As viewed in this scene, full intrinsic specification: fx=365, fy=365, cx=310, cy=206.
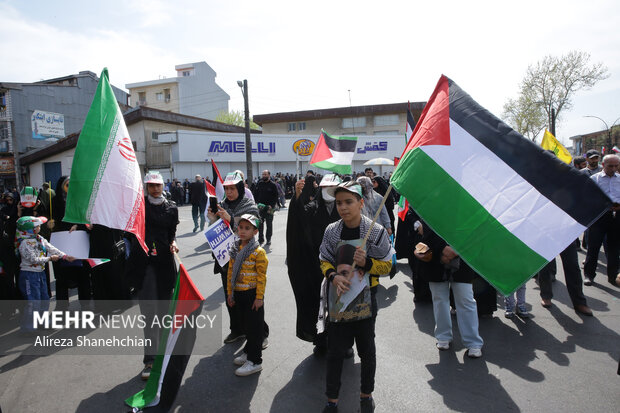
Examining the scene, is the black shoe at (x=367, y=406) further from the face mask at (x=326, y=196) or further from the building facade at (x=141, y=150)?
the building facade at (x=141, y=150)

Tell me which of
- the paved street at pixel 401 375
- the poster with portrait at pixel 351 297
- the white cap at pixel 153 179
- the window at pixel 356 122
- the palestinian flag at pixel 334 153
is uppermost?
the window at pixel 356 122

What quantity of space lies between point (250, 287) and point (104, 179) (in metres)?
1.75

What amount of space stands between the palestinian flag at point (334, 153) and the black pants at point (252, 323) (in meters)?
3.81

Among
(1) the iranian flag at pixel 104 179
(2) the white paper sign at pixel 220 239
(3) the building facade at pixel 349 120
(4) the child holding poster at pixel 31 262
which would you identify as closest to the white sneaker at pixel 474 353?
(2) the white paper sign at pixel 220 239

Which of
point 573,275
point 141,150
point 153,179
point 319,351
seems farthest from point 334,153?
point 141,150

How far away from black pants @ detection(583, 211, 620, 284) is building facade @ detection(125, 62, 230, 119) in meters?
50.3

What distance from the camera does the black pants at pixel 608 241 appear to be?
20.0 ft

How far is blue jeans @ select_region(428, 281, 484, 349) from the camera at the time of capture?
387cm

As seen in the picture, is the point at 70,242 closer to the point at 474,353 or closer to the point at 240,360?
the point at 240,360

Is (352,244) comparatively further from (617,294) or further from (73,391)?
(617,294)

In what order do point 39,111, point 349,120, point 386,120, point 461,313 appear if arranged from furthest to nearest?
point 349,120, point 386,120, point 39,111, point 461,313

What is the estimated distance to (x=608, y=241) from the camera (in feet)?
20.5

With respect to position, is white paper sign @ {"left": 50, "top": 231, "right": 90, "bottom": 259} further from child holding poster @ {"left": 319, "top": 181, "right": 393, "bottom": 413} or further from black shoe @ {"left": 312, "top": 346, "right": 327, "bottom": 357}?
child holding poster @ {"left": 319, "top": 181, "right": 393, "bottom": 413}

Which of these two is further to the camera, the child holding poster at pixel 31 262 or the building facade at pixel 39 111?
the building facade at pixel 39 111
